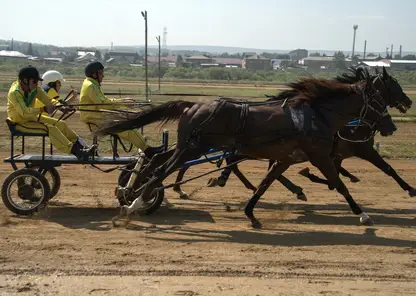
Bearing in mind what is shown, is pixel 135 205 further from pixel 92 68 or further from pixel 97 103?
pixel 92 68

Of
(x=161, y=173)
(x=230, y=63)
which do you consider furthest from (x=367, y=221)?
(x=230, y=63)

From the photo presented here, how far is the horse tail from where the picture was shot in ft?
26.8

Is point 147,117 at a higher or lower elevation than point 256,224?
higher

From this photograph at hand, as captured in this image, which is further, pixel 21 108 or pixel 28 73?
pixel 28 73

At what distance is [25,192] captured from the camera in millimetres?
8359

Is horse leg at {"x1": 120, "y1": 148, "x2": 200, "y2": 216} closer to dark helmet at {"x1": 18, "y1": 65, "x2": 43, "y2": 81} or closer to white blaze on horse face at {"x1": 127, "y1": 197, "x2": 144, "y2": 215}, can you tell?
white blaze on horse face at {"x1": 127, "y1": 197, "x2": 144, "y2": 215}

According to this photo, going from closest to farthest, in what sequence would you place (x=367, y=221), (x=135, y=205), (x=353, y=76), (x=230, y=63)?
(x=135, y=205) < (x=367, y=221) < (x=353, y=76) < (x=230, y=63)

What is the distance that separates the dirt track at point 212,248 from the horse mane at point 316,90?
5.66 feet

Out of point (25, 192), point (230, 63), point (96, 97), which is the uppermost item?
point (96, 97)

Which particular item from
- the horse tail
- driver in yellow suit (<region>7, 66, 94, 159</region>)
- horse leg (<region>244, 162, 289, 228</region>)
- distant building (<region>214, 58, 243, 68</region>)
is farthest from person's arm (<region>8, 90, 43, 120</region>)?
distant building (<region>214, 58, 243, 68</region>)

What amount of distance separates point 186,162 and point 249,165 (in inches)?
186

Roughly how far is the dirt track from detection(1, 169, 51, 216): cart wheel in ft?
Answer: 0.63

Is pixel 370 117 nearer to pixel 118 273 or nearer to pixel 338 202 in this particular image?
pixel 338 202

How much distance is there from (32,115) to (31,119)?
0.11m
